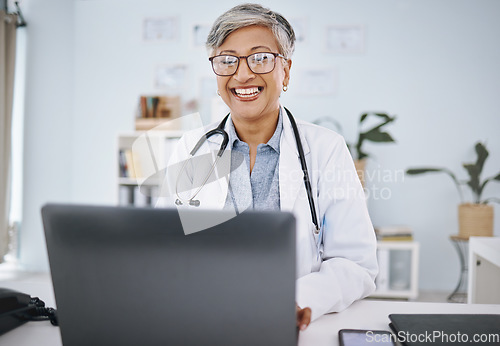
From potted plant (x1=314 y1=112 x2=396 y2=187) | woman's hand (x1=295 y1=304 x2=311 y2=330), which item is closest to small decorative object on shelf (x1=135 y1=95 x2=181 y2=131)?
potted plant (x1=314 y1=112 x2=396 y2=187)

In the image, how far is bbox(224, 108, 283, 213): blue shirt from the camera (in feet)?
3.90

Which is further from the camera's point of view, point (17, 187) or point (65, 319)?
point (17, 187)

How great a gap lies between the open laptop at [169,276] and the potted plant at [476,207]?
8.73 feet

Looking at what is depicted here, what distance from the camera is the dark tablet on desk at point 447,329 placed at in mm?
658

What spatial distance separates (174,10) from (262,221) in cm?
345

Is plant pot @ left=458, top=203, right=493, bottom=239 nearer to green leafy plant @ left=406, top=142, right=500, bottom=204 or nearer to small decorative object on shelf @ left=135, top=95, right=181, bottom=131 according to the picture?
green leafy plant @ left=406, top=142, right=500, bottom=204

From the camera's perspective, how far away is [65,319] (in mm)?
539

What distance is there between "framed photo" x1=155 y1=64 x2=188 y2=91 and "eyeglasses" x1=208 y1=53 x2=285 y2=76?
240 centimetres

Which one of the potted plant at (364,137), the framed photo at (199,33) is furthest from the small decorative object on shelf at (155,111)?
the potted plant at (364,137)

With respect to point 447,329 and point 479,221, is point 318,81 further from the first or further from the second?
point 447,329

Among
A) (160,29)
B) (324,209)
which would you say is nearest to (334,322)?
(324,209)

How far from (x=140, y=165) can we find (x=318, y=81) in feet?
5.50

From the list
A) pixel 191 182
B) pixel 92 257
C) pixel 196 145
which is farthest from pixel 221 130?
pixel 92 257

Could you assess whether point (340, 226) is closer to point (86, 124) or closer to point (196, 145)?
point (196, 145)
